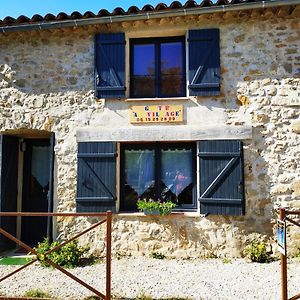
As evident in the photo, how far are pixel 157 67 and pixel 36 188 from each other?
148 inches

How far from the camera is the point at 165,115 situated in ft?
20.0

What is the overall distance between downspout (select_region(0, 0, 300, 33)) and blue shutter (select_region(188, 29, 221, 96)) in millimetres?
441

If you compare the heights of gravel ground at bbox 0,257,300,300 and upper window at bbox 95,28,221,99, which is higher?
upper window at bbox 95,28,221,99

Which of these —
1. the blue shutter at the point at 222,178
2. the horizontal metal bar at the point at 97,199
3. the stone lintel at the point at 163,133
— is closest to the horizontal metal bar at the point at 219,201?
the blue shutter at the point at 222,178

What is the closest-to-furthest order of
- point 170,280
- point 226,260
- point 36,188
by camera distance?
point 170,280 → point 226,260 → point 36,188

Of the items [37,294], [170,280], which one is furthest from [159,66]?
[37,294]

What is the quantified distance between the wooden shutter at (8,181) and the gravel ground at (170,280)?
1.17 m

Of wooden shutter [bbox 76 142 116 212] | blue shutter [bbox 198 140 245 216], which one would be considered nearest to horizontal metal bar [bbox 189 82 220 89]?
blue shutter [bbox 198 140 245 216]

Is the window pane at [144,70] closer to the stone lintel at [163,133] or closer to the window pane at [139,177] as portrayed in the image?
the stone lintel at [163,133]

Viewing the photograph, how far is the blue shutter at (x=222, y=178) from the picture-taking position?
575 centimetres

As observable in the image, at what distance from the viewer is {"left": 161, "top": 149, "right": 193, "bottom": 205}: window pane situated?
622cm

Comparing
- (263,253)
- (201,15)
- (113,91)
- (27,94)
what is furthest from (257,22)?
(27,94)

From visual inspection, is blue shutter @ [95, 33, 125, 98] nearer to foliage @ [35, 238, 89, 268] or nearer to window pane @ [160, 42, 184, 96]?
window pane @ [160, 42, 184, 96]

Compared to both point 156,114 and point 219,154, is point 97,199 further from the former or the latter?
point 219,154
